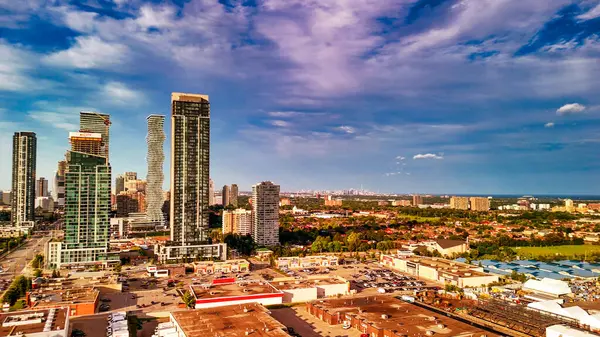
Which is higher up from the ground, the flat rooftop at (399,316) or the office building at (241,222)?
the office building at (241,222)

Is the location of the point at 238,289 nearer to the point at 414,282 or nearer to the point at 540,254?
the point at 414,282

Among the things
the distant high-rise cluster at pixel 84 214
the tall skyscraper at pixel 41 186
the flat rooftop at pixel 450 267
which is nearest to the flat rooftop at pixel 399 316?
the flat rooftop at pixel 450 267

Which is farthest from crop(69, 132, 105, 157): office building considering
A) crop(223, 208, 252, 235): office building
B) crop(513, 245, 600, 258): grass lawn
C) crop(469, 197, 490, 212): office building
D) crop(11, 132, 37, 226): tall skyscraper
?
crop(469, 197, 490, 212): office building

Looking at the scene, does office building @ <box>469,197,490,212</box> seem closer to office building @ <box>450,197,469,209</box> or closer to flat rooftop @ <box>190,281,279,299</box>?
office building @ <box>450,197,469,209</box>

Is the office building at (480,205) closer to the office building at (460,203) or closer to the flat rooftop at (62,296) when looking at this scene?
the office building at (460,203)

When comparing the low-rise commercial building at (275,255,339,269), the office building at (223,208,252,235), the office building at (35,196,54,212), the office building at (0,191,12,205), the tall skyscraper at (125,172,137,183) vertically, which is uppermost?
the tall skyscraper at (125,172,137,183)

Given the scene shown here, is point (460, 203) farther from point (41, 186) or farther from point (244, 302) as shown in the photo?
point (41, 186)
